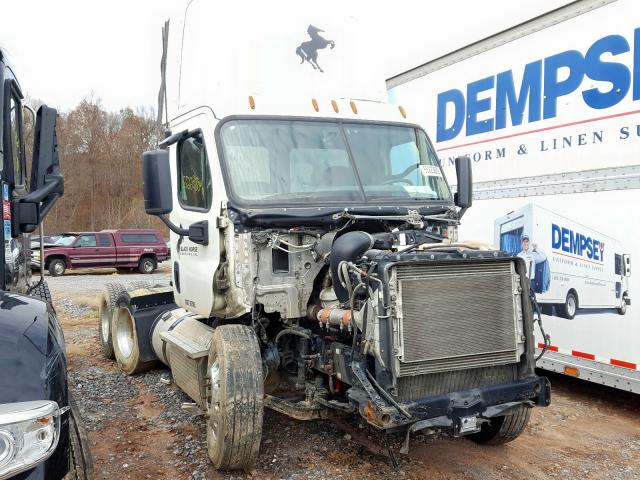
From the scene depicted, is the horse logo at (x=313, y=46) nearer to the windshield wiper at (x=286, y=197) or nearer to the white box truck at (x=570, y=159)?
the white box truck at (x=570, y=159)

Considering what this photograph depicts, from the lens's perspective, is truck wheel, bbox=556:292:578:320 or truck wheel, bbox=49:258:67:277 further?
truck wheel, bbox=49:258:67:277

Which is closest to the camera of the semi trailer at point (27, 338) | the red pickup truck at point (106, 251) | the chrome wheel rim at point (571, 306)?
the semi trailer at point (27, 338)

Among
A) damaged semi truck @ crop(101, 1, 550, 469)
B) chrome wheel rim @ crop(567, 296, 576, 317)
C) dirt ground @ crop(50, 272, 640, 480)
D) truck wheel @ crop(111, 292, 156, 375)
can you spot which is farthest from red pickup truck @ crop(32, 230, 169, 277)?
chrome wheel rim @ crop(567, 296, 576, 317)

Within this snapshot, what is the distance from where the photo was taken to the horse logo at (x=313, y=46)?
543 centimetres

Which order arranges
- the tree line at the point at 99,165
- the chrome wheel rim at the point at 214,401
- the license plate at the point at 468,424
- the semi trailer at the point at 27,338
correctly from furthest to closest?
the tree line at the point at 99,165
the chrome wheel rim at the point at 214,401
the license plate at the point at 468,424
the semi trailer at the point at 27,338

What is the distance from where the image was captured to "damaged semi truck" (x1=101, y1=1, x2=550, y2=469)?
3.80 meters

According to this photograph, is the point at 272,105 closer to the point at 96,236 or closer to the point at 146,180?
the point at 146,180

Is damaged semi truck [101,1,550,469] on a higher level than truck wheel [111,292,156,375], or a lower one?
higher

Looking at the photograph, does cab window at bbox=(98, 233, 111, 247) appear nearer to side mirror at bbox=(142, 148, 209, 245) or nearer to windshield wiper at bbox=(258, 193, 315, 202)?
side mirror at bbox=(142, 148, 209, 245)

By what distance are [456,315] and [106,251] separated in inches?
810

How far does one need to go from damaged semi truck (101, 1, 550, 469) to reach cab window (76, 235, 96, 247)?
17.5m

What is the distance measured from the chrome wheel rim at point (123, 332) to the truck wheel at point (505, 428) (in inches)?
177

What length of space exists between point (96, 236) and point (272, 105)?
63.5 ft

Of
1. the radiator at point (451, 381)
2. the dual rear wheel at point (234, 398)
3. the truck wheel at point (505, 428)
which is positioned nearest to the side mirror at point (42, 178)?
the dual rear wheel at point (234, 398)
